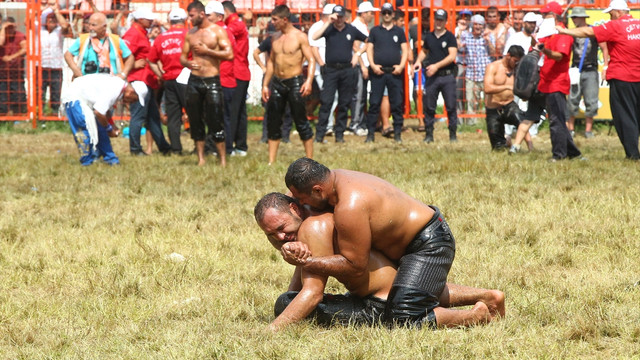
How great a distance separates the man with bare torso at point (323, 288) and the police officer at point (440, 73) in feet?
33.7

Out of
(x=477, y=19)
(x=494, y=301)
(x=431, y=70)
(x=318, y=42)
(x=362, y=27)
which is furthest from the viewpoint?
(x=477, y=19)

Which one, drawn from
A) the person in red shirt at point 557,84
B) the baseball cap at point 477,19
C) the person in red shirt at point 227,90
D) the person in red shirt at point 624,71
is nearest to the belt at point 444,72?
the baseball cap at point 477,19

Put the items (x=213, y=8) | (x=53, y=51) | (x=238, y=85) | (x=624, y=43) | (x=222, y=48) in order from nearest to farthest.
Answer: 1. (x=624, y=43)
2. (x=222, y=48)
3. (x=213, y=8)
4. (x=238, y=85)
5. (x=53, y=51)

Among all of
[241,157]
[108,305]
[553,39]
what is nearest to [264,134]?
[241,157]

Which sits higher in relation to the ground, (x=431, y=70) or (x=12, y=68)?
(x=431, y=70)

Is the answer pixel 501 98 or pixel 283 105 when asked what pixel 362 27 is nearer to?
pixel 501 98

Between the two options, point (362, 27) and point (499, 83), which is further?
point (362, 27)

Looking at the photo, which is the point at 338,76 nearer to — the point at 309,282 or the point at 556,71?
the point at 556,71

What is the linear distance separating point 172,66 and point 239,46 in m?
1.07

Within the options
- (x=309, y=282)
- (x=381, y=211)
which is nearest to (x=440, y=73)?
(x=381, y=211)

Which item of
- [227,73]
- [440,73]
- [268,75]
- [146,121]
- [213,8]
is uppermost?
[213,8]

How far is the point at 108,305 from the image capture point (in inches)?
212

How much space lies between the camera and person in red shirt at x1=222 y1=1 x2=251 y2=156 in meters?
13.6

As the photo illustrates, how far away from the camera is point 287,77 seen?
11.6m
